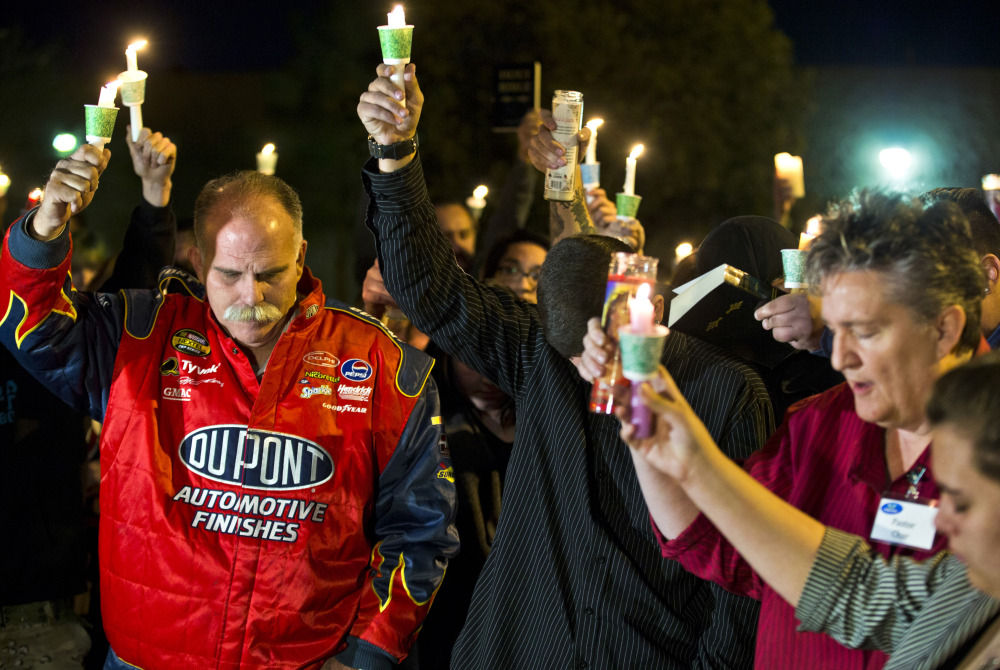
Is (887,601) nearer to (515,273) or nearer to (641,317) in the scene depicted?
(641,317)

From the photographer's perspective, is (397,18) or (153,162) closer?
(397,18)

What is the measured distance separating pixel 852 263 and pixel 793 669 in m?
1.03

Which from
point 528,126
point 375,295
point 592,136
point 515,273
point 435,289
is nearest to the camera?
point 435,289

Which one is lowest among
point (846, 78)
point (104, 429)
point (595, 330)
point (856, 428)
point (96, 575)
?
point (96, 575)

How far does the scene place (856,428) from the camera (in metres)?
2.31

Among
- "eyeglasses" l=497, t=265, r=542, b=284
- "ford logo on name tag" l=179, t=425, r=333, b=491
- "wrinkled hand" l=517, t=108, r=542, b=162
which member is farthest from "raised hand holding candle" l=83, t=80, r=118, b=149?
"wrinkled hand" l=517, t=108, r=542, b=162

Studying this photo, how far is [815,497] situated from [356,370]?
1753 millimetres

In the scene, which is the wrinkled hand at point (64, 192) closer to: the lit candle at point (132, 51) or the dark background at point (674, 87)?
the lit candle at point (132, 51)

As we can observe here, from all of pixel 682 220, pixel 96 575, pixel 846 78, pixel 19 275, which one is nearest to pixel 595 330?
pixel 19 275

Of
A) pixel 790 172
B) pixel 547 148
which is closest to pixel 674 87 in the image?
pixel 790 172

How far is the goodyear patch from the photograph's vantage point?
10.8 feet

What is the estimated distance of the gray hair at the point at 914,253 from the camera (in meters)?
2.04

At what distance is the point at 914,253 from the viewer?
2.04m

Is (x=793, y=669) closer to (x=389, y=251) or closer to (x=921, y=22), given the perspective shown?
(x=389, y=251)
